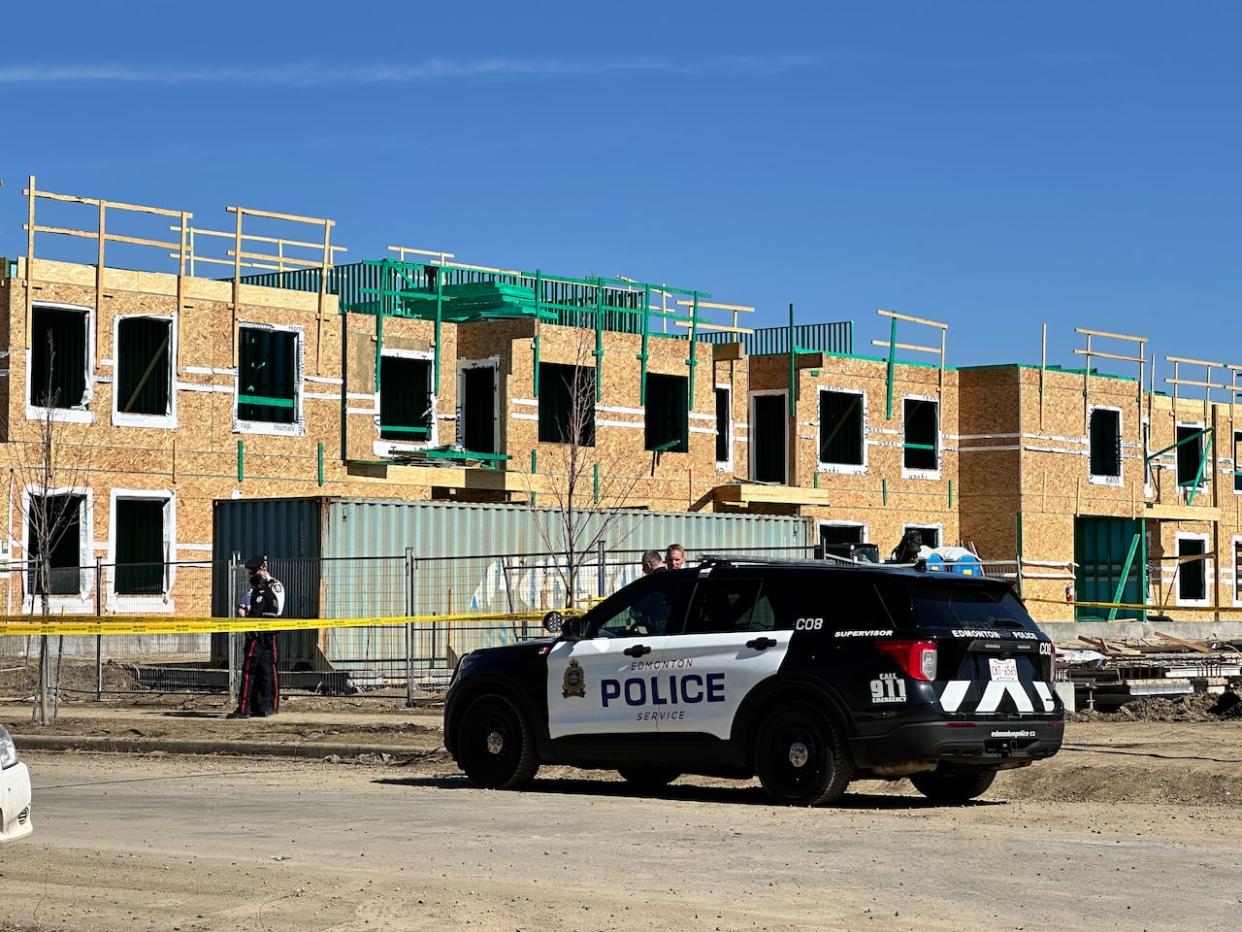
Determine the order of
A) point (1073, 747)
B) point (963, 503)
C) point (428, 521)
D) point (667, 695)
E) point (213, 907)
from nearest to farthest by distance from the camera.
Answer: point (213, 907)
point (667, 695)
point (1073, 747)
point (428, 521)
point (963, 503)

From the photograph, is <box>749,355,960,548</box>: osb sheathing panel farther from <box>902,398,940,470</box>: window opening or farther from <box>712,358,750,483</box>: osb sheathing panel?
<box>712,358,750,483</box>: osb sheathing panel

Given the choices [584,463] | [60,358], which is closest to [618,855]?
[60,358]

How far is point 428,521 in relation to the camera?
1356 inches

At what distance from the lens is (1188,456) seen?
66.6 m

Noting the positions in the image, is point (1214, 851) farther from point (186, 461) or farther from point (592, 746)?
point (186, 461)

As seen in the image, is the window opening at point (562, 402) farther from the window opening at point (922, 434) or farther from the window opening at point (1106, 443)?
the window opening at point (1106, 443)

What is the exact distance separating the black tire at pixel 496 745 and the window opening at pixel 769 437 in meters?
39.7

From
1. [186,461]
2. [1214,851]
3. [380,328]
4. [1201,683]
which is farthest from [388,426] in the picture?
[1214,851]

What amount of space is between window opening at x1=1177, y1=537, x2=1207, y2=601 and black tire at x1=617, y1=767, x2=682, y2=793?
5101 cm

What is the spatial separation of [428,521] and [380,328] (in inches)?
501

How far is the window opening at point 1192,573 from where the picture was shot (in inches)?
2569

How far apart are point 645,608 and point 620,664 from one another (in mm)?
492

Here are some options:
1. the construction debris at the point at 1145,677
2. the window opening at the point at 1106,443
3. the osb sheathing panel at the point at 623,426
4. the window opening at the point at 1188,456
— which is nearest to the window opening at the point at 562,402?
the osb sheathing panel at the point at 623,426

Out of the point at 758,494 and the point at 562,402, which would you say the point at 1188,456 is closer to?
the point at 758,494
